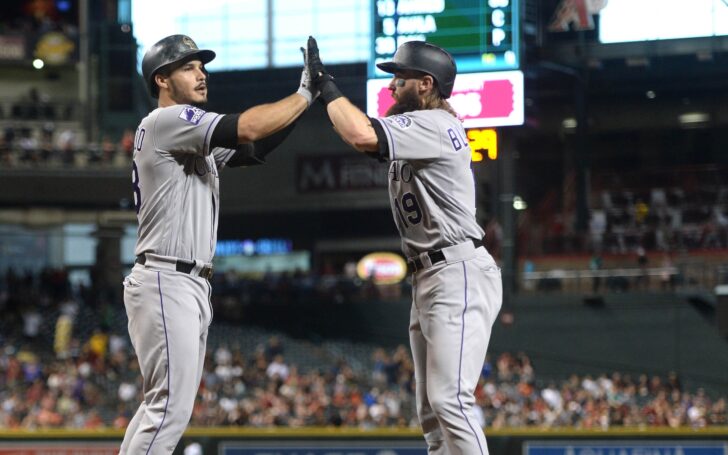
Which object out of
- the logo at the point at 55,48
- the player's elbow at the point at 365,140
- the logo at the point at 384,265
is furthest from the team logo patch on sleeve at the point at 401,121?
the logo at the point at 384,265

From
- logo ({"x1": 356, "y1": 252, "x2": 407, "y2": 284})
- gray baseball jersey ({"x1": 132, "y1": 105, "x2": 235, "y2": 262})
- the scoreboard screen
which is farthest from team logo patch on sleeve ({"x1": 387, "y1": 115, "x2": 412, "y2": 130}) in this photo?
logo ({"x1": 356, "y1": 252, "x2": 407, "y2": 284})

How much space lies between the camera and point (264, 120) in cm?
420

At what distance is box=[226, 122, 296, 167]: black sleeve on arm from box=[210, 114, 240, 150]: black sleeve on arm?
0.46m

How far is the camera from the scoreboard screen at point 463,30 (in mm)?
11633

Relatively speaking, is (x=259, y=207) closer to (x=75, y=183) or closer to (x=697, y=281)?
(x=75, y=183)

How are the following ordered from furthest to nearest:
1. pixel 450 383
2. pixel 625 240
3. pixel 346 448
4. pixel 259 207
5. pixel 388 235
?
pixel 388 235 < pixel 259 207 < pixel 625 240 < pixel 346 448 < pixel 450 383

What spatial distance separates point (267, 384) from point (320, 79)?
12.3 metres

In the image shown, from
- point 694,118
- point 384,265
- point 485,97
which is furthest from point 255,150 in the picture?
point 384,265

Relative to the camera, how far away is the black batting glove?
14.2 feet

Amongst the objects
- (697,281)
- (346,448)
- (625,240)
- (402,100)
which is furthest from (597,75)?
(402,100)

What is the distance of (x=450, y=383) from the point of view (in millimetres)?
4195

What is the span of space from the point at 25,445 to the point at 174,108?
5976mm

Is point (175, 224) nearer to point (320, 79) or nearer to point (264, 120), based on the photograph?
point (264, 120)

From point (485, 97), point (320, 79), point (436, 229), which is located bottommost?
point (436, 229)
